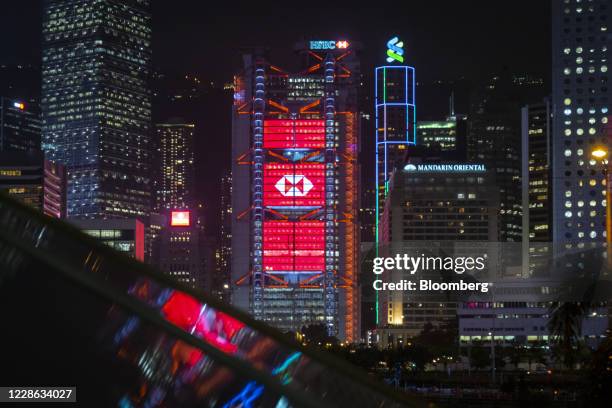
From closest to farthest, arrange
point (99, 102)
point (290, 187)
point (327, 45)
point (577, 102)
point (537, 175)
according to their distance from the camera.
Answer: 1. point (577, 102)
2. point (290, 187)
3. point (327, 45)
4. point (537, 175)
5. point (99, 102)

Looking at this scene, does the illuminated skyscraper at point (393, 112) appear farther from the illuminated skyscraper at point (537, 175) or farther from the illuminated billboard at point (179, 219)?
the illuminated billboard at point (179, 219)

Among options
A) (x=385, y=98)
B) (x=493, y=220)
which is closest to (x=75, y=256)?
(x=493, y=220)

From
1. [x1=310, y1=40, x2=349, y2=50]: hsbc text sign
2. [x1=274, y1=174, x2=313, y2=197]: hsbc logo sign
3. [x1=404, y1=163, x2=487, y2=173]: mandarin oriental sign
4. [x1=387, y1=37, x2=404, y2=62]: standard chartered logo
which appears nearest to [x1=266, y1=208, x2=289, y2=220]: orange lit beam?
[x1=274, y1=174, x2=313, y2=197]: hsbc logo sign

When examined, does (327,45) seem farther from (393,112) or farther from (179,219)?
(393,112)

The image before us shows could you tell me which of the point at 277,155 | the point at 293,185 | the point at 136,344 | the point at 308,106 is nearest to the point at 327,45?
the point at 308,106

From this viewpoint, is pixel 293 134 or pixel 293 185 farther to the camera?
pixel 293 134

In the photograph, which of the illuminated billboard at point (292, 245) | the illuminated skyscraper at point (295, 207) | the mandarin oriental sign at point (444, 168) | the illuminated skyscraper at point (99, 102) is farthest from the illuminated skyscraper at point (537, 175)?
the illuminated skyscraper at point (99, 102)
